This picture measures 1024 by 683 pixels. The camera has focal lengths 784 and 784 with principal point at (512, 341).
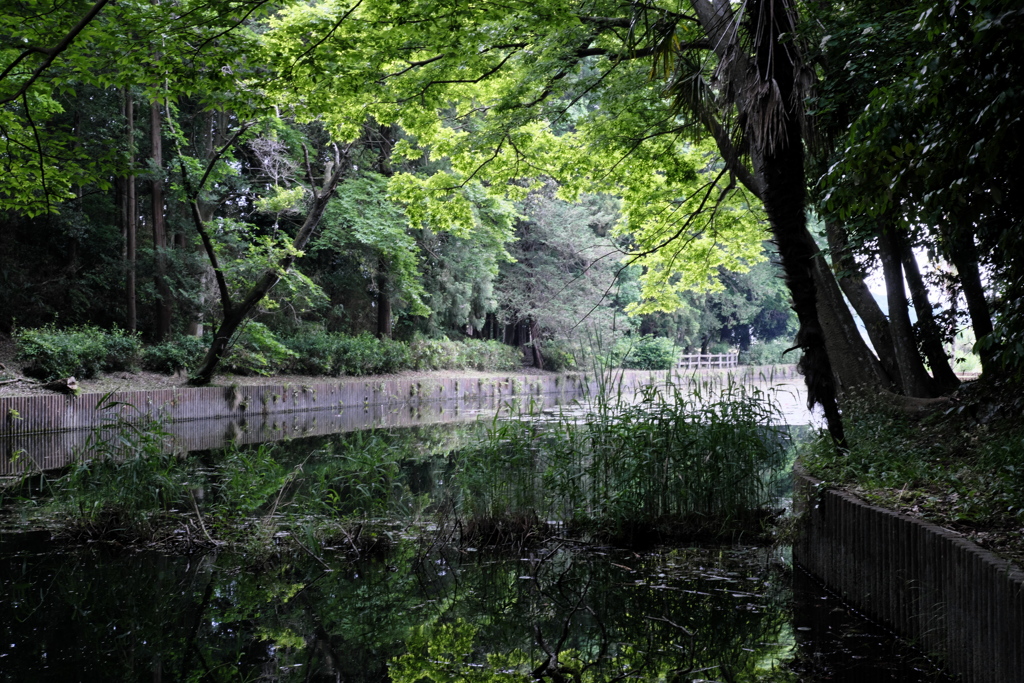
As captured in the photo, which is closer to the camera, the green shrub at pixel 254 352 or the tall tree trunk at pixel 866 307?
the tall tree trunk at pixel 866 307

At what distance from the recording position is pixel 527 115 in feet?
34.3

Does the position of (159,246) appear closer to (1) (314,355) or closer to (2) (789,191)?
(1) (314,355)

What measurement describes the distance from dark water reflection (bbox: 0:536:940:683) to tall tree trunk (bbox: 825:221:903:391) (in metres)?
4.59

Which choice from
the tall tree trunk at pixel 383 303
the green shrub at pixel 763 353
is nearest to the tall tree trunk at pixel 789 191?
the tall tree trunk at pixel 383 303

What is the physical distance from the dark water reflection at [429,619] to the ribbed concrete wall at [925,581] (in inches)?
7.1

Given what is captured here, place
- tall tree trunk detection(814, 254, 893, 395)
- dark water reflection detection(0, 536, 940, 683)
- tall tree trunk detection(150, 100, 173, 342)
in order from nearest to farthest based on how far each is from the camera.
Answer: dark water reflection detection(0, 536, 940, 683) → tall tree trunk detection(814, 254, 893, 395) → tall tree trunk detection(150, 100, 173, 342)

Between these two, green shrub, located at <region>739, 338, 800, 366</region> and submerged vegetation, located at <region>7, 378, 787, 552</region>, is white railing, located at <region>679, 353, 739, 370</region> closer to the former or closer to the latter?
green shrub, located at <region>739, 338, 800, 366</region>

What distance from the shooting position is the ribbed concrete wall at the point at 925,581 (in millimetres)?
3020

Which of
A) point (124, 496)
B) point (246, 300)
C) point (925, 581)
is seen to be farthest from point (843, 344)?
point (246, 300)

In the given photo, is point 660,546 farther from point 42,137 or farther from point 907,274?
point 42,137

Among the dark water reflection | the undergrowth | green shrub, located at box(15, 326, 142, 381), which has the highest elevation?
green shrub, located at box(15, 326, 142, 381)

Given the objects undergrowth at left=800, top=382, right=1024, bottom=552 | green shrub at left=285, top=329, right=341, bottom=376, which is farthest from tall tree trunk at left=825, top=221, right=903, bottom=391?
green shrub at left=285, top=329, right=341, bottom=376

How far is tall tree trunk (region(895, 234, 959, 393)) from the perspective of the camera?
28.6ft

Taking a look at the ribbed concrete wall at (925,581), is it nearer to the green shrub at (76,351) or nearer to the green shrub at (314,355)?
the green shrub at (76,351)
